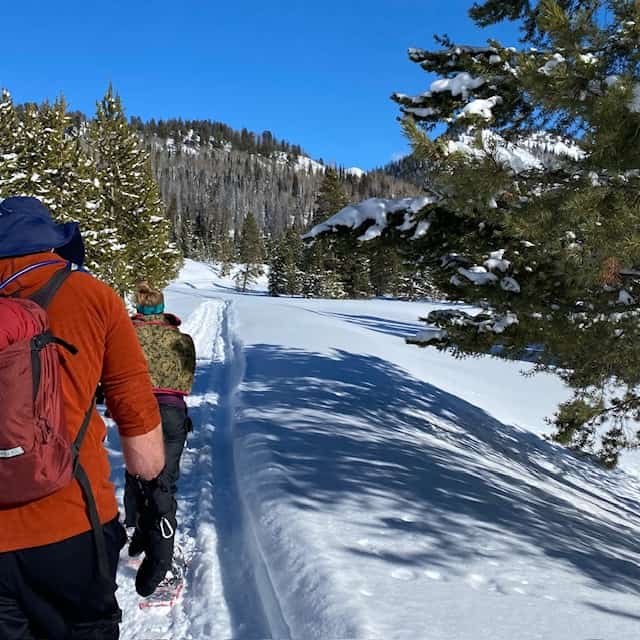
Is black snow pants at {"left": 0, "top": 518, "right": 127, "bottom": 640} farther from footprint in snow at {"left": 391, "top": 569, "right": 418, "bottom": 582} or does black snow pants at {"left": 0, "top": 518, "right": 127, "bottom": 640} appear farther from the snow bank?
the snow bank

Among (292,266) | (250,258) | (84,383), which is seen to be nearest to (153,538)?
(84,383)

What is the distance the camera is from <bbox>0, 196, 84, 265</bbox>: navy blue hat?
1696mm

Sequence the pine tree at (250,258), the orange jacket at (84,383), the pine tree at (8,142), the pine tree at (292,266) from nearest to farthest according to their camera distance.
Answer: the orange jacket at (84,383) → the pine tree at (8,142) → the pine tree at (292,266) → the pine tree at (250,258)

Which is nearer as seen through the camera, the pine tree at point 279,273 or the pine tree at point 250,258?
the pine tree at point 279,273

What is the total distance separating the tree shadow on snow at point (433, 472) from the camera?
4309 millimetres

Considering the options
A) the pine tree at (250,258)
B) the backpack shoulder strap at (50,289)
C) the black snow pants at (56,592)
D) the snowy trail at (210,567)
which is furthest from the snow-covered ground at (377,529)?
the pine tree at (250,258)

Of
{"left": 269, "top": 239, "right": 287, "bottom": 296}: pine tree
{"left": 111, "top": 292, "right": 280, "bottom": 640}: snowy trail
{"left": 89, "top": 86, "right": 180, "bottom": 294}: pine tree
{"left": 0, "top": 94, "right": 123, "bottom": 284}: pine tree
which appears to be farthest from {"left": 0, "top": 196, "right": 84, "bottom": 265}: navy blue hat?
{"left": 269, "top": 239, "right": 287, "bottom": 296}: pine tree

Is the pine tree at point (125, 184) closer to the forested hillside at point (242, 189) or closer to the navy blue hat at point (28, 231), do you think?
the navy blue hat at point (28, 231)

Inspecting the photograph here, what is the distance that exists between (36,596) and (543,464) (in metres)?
10.4

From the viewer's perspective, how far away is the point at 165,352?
13.1 ft

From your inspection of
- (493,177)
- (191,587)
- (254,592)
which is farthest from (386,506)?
(493,177)

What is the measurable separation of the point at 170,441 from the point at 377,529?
1.75 m

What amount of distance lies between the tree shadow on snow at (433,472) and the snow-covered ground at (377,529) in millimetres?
30

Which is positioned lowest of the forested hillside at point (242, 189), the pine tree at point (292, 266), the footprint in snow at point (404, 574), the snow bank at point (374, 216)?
the footprint in snow at point (404, 574)
